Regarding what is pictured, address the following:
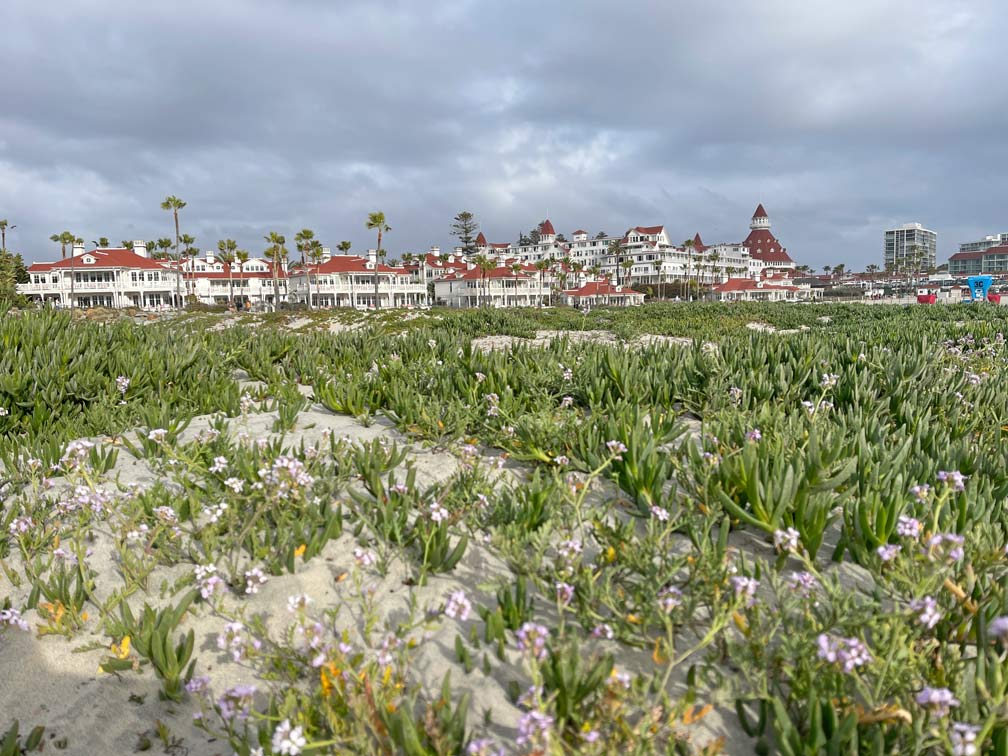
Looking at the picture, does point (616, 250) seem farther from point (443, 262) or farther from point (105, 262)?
point (105, 262)

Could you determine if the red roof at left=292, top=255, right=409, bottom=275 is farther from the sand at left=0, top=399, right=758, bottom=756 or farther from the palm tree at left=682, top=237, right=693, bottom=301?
the sand at left=0, top=399, right=758, bottom=756

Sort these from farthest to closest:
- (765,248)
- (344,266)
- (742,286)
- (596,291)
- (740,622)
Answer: (765,248) < (742,286) < (596,291) < (344,266) < (740,622)

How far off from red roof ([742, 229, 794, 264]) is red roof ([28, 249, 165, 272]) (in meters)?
136

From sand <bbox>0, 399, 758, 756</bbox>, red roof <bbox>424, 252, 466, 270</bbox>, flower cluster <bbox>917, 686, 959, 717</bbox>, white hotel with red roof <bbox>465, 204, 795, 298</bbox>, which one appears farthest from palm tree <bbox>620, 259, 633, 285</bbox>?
flower cluster <bbox>917, 686, 959, 717</bbox>

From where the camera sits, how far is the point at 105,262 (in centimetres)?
7912

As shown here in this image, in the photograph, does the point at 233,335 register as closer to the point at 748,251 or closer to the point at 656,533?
the point at 656,533

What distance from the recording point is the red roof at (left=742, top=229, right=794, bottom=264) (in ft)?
506

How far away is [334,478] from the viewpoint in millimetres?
4234

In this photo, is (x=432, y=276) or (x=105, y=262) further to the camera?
(x=432, y=276)

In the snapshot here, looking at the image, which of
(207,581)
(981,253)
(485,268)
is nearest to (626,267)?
(485,268)

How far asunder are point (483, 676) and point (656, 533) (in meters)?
1.18

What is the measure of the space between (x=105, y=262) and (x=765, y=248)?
144604 millimetres

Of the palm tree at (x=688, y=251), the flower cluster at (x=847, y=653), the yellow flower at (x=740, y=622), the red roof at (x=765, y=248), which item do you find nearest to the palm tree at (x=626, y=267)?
the palm tree at (x=688, y=251)

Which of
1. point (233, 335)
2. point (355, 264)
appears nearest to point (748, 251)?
point (355, 264)
